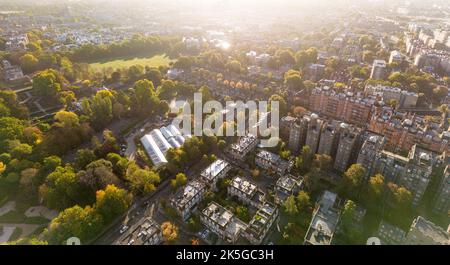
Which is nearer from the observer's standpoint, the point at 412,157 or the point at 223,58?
the point at 412,157

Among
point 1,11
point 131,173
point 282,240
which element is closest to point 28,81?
point 131,173

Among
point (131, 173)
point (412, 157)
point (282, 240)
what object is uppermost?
point (412, 157)

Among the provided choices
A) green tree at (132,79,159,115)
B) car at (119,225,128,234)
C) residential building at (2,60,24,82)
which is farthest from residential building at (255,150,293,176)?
residential building at (2,60,24,82)

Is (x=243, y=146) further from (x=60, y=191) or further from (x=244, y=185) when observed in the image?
(x=60, y=191)

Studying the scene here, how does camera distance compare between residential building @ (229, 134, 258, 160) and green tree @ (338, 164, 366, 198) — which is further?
residential building @ (229, 134, 258, 160)

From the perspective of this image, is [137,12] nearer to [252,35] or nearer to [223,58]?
[252,35]

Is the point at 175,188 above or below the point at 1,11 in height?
below

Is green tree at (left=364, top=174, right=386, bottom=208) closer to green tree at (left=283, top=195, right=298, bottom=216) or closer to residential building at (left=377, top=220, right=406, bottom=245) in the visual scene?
residential building at (left=377, top=220, right=406, bottom=245)
